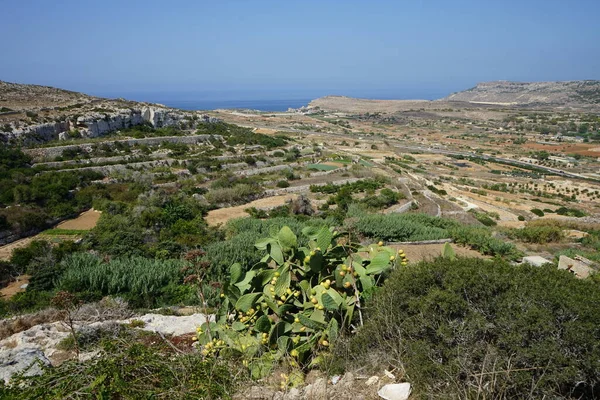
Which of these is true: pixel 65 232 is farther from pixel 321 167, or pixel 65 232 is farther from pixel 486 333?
pixel 321 167

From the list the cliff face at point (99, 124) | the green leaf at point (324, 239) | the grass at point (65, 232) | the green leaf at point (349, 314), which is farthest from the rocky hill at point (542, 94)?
the green leaf at point (349, 314)

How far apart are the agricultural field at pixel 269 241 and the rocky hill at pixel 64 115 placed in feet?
4.37

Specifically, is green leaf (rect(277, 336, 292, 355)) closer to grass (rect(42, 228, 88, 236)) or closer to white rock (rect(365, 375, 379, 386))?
white rock (rect(365, 375, 379, 386))

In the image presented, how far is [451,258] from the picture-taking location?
4363 mm

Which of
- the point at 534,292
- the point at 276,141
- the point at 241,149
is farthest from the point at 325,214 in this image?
the point at 276,141

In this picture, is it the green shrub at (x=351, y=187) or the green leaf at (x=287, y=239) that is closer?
the green leaf at (x=287, y=239)

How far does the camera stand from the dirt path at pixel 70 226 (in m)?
14.6

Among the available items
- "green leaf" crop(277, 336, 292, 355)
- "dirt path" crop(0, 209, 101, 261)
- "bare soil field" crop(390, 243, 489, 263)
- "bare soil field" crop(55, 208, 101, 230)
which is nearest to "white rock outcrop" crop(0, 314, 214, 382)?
"green leaf" crop(277, 336, 292, 355)

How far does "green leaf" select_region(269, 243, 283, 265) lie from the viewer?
430 cm

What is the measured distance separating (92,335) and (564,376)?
5.54 m

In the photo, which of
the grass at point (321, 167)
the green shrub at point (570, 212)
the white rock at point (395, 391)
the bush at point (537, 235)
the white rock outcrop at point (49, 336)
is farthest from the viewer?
the grass at point (321, 167)

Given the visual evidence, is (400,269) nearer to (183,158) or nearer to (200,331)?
(200,331)

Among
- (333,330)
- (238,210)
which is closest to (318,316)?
(333,330)

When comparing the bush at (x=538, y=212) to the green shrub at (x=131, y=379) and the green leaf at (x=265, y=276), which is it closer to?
the green leaf at (x=265, y=276)
